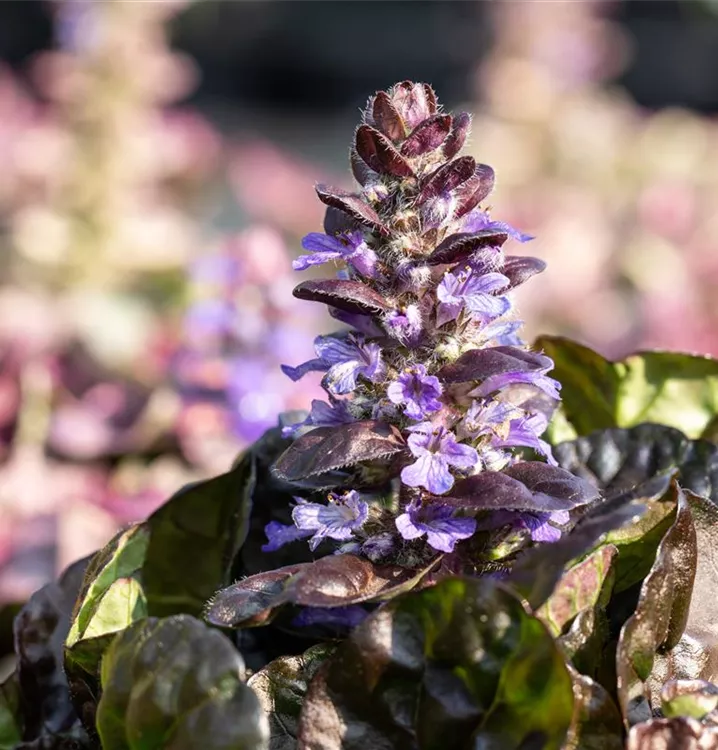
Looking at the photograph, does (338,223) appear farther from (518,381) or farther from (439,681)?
(439,681)

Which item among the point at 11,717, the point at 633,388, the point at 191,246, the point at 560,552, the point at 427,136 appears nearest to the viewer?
the point at 560,552

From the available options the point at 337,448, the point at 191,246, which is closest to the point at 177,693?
the point at 337,448

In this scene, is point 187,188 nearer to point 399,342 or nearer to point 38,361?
point 38,361

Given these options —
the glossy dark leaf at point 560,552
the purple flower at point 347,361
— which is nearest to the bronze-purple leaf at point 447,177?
the purple flower at point 347,361

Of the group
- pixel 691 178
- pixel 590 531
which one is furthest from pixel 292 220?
pixel 590 531

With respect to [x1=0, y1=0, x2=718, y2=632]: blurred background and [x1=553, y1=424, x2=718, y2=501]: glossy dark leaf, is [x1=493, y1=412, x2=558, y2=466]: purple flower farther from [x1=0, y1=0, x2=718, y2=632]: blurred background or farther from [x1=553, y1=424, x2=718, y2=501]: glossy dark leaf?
[x1=0, y1=0, x2=718, y2=632]: blurred background

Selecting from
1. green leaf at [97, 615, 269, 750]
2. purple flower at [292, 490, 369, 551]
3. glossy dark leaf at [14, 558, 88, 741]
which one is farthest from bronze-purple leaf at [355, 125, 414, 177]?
glossy dark leaf at [14, 558, 88, 741]

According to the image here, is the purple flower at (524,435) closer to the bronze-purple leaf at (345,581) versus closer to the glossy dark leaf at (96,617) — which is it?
the bronze-purple leaf at (345,581)
